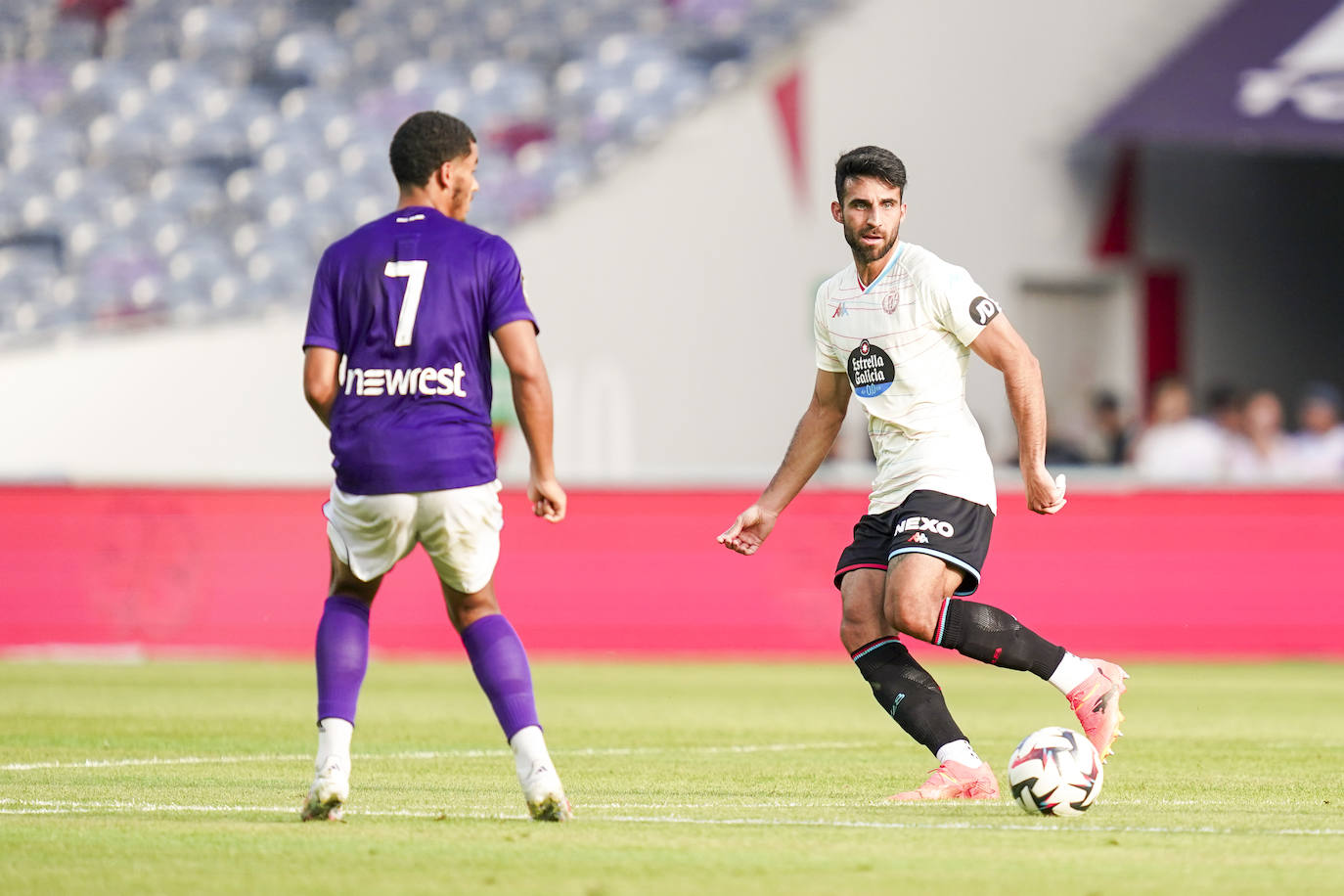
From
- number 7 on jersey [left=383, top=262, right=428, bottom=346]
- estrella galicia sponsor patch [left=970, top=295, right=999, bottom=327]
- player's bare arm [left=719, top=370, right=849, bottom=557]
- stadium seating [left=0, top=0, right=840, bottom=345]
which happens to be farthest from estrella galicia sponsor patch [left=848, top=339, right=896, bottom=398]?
stadium seating [left=0, top=0, right=840, bottom=345]

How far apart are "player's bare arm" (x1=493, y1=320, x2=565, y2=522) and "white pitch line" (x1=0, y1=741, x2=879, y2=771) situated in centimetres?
272

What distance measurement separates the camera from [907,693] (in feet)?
22.0

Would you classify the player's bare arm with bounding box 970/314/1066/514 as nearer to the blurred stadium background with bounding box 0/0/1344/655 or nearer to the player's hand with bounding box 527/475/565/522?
the player's hand with bounding box 527/475/565/522

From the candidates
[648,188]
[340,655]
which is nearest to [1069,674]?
[340,655]

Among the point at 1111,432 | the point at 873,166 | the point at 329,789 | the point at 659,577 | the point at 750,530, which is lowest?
the point at 659,577

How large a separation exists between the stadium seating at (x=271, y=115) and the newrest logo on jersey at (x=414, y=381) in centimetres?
1442

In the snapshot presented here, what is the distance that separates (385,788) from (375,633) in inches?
308

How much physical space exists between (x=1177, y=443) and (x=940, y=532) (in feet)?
35.3

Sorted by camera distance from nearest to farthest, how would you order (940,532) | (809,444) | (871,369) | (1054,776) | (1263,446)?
(1054,776) < (940,532) < (871,369) < (809,444) < (1263,446)

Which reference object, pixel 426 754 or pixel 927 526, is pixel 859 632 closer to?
pixel 927 526

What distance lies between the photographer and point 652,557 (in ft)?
49.2

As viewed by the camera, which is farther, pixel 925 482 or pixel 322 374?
pixel 925 482

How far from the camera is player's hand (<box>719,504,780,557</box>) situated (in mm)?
6922

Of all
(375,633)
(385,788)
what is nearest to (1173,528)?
(375,633)
